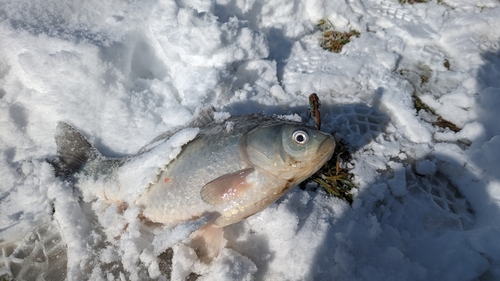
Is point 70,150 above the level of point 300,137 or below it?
below

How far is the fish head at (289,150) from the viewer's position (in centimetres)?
211

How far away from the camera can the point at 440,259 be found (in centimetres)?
236

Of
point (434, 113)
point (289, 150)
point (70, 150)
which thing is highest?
point (289, 150)

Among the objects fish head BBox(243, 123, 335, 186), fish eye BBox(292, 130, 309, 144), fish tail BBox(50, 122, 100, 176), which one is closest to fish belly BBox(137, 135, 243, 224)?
fish head BBox(243, 123, 335, 186)

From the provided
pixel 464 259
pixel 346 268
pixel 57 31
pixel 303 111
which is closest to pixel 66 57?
pixel 57 31

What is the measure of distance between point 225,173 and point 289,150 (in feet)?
1.54

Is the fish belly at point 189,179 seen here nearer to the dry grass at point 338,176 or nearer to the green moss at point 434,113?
the dry grass at point 338,176

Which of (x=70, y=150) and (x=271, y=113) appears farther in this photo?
(x=271, y=113)

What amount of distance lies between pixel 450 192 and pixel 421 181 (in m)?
0.25

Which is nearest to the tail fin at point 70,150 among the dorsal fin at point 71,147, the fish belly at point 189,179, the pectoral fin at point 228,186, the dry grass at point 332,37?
the dorsal fin at point 71,147

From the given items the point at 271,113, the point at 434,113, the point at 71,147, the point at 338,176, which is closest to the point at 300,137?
the point at 338,176

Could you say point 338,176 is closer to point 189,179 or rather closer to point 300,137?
point 300,137

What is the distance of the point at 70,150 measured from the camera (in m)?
2.78

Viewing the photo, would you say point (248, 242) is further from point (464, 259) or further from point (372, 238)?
point (464, 259)
